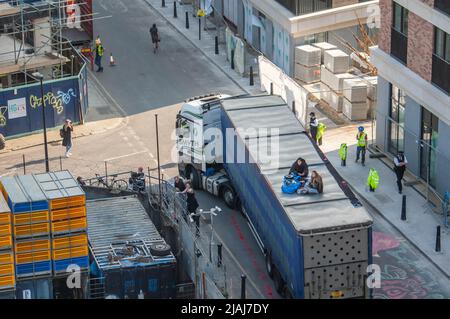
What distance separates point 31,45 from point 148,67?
28.3ft

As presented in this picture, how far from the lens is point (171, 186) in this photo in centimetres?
4734

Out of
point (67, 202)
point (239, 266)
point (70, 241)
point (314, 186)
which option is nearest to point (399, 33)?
point (314, 186)

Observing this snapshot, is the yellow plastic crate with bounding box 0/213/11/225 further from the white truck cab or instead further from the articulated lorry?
the white truck cab

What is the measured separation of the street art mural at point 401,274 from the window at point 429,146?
13.7 feet

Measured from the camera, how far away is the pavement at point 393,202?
45.9 m

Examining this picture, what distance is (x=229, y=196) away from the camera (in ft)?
162

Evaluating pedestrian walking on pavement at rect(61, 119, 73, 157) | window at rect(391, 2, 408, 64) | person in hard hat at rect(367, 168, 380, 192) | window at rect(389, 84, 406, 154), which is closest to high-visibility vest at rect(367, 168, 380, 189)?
person in hard hat at rect(367, 168, 380, 192)

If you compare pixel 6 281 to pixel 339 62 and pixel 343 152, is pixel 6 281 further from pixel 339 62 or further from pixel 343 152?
pixel 339 62

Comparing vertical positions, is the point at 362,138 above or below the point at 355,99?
above

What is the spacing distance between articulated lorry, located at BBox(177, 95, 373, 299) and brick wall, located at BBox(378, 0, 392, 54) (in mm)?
6402

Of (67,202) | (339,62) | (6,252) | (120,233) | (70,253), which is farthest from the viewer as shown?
(339,62)

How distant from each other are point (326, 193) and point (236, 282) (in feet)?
15.6

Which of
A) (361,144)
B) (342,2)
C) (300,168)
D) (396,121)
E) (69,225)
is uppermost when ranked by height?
(300,168)
